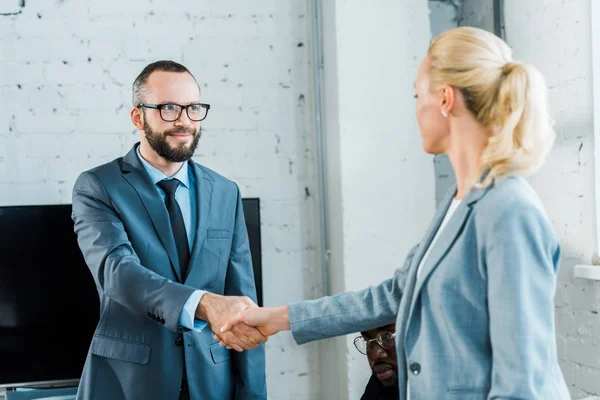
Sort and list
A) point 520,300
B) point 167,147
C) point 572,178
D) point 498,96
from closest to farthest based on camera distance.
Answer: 1. point 520,300
2. point 498,96
3. point 167,147
4. point 572,178

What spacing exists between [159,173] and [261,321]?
1.85 ft

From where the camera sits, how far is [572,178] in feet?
7.95

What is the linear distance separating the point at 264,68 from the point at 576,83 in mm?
1293

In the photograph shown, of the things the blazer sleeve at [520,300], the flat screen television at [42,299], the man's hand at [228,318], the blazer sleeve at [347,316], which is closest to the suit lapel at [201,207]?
the man's hand at [228,318]

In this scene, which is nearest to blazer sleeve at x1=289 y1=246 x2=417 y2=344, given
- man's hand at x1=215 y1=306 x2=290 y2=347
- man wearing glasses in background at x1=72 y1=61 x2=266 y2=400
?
man's hand at x1=215 y1=306 x2=290 y2=347

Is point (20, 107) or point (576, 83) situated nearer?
point (576, 83)

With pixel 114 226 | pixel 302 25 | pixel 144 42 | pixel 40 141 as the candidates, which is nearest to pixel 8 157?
pixel 40 141

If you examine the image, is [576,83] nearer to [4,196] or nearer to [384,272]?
[384,272]

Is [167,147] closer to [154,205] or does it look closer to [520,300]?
[154,205]

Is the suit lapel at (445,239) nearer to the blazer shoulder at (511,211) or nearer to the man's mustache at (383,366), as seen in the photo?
the blazer shoulder at (511,211)

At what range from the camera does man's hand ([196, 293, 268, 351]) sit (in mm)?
2016

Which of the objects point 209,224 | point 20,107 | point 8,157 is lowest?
point 209,224

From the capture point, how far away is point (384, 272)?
2875 millimetres

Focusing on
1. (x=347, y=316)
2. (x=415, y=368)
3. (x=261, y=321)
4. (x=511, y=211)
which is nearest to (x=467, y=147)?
(x=511, y=211)
